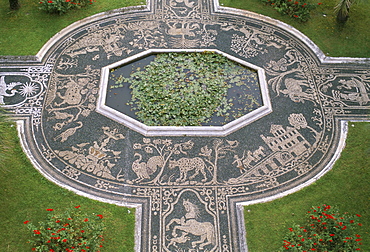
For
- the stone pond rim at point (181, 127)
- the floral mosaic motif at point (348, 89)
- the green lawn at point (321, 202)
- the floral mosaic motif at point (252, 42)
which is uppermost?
the floral mosaic motif at point (252, 42)

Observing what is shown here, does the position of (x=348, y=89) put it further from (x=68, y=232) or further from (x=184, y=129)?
(x=68, y=232)

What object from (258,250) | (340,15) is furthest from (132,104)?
(340,15)

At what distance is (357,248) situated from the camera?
8.94 meters

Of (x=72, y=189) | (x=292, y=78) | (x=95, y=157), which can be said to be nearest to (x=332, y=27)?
(x=292, y=78)

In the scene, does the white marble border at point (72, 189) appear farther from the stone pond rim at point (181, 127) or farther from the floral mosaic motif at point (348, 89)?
the floral mosaic motif at point (348, 89)

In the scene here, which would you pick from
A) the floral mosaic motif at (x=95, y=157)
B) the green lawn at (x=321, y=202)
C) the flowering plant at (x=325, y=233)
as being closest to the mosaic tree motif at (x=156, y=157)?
the floral mosaic motif at (x=95, y=157)

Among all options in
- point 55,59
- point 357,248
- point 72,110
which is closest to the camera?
point 357,248

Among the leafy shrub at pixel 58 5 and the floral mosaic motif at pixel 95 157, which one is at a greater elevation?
the leafy shrub at pixel 58 5

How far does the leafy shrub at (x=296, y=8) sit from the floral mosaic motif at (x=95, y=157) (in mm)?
8340

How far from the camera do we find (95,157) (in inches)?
434

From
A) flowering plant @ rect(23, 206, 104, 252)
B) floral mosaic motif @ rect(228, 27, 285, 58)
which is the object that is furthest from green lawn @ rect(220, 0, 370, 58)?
flowering plant @ rect(23, 206, 104, 252)

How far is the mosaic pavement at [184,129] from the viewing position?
399 inches

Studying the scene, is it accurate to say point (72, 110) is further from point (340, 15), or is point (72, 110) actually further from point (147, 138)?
point (340, 15)

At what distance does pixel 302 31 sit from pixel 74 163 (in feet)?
31.5
